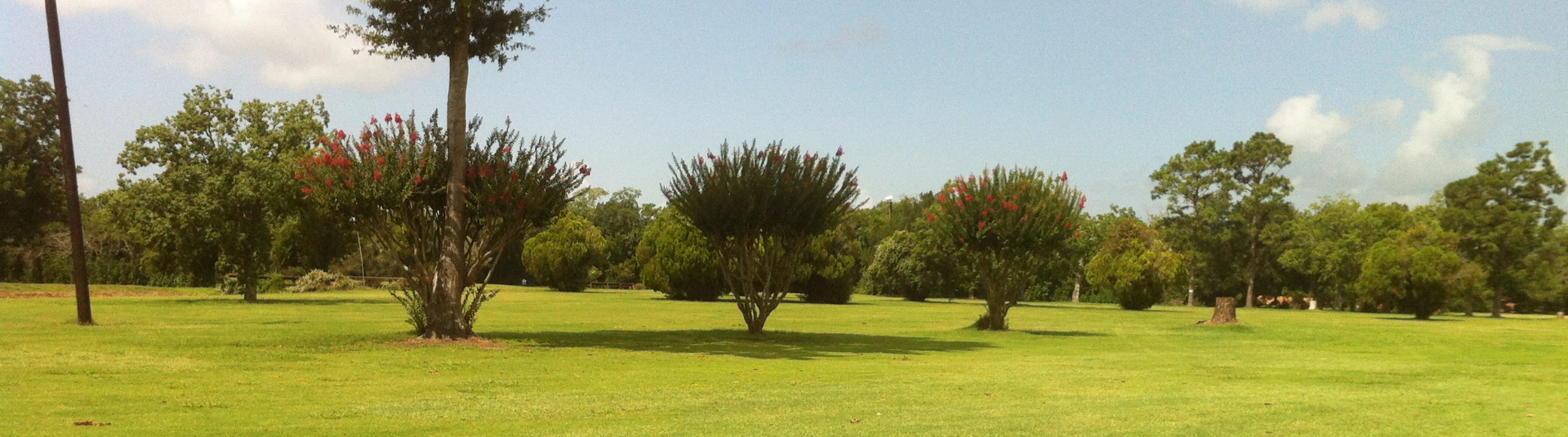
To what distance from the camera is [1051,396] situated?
45.2 ft

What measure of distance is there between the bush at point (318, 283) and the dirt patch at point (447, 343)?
45972mm

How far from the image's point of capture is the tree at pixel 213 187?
42.2 m

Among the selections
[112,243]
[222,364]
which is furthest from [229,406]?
[112,243]

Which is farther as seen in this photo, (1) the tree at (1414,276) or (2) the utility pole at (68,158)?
(1) the tree at (1414,276)

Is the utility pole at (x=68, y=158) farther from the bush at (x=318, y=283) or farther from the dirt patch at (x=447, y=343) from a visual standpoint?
the bush at (x=318, y=283)

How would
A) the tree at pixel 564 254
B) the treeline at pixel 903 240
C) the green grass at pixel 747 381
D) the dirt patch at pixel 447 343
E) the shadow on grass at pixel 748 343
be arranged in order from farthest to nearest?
the tree at pixel 564 254 → the treeline at pixel 903 240 → the shadow on grass at pixel 748 343 → the dirt patch at pixel 447 343 → the green grass at pixel 747 381

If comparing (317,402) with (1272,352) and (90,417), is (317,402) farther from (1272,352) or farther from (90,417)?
(1272,352)

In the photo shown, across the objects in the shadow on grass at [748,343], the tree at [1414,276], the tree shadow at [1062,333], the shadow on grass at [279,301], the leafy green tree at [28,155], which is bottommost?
the tree shadow at [1062,333]

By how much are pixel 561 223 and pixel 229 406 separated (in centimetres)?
6051

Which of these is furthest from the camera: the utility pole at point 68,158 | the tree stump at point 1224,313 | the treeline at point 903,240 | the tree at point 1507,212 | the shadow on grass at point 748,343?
the tree at point 1507,212

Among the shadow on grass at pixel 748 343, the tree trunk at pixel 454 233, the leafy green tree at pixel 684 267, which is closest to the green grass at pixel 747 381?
the shadow on grass at pixel 748 343

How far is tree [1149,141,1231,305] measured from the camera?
78.7 meters

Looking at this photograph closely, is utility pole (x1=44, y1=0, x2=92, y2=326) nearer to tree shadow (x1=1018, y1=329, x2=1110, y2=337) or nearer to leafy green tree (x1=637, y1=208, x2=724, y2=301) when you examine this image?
tree shadow (x1=1018, y1=329, x2=1110, y2=337)

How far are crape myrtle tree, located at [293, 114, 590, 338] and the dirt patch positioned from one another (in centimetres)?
41
